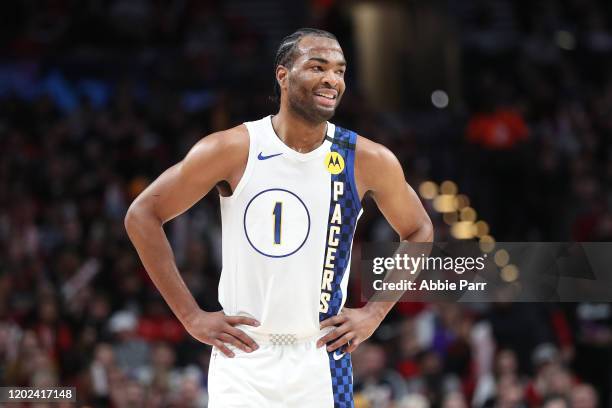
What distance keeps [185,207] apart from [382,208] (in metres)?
1.05

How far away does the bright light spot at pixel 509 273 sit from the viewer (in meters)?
6.46

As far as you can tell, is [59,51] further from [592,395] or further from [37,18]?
[592,395]

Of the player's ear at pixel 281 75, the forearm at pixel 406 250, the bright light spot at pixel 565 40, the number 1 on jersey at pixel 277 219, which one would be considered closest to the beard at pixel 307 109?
the player's ear at pixel 281 75

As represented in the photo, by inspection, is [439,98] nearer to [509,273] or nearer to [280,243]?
[509,273]

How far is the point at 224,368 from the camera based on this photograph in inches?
214

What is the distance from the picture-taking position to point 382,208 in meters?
5.86

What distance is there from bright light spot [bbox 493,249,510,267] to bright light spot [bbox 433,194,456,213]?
826 centimetres

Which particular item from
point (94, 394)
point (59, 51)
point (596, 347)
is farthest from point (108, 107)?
point (596, 347)

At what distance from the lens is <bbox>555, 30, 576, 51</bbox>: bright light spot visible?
18469 millimetres

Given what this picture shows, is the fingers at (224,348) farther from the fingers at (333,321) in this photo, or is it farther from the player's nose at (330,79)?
the player's nose at (330,79)

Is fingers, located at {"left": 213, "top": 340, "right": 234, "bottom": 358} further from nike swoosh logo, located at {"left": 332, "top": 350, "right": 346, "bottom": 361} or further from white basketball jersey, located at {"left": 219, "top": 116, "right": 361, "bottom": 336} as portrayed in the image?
nike swoosh logo, located at {"left": 332, "top": 350, "right": 346, "bottom": 361}

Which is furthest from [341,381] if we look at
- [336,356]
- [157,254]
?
[157,254]

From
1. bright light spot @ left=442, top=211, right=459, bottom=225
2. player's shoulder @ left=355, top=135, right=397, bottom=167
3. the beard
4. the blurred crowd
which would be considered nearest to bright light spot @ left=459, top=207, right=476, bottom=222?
bright light spot @ left=442, top=211, right=459, bottom=225

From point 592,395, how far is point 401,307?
2739mm
